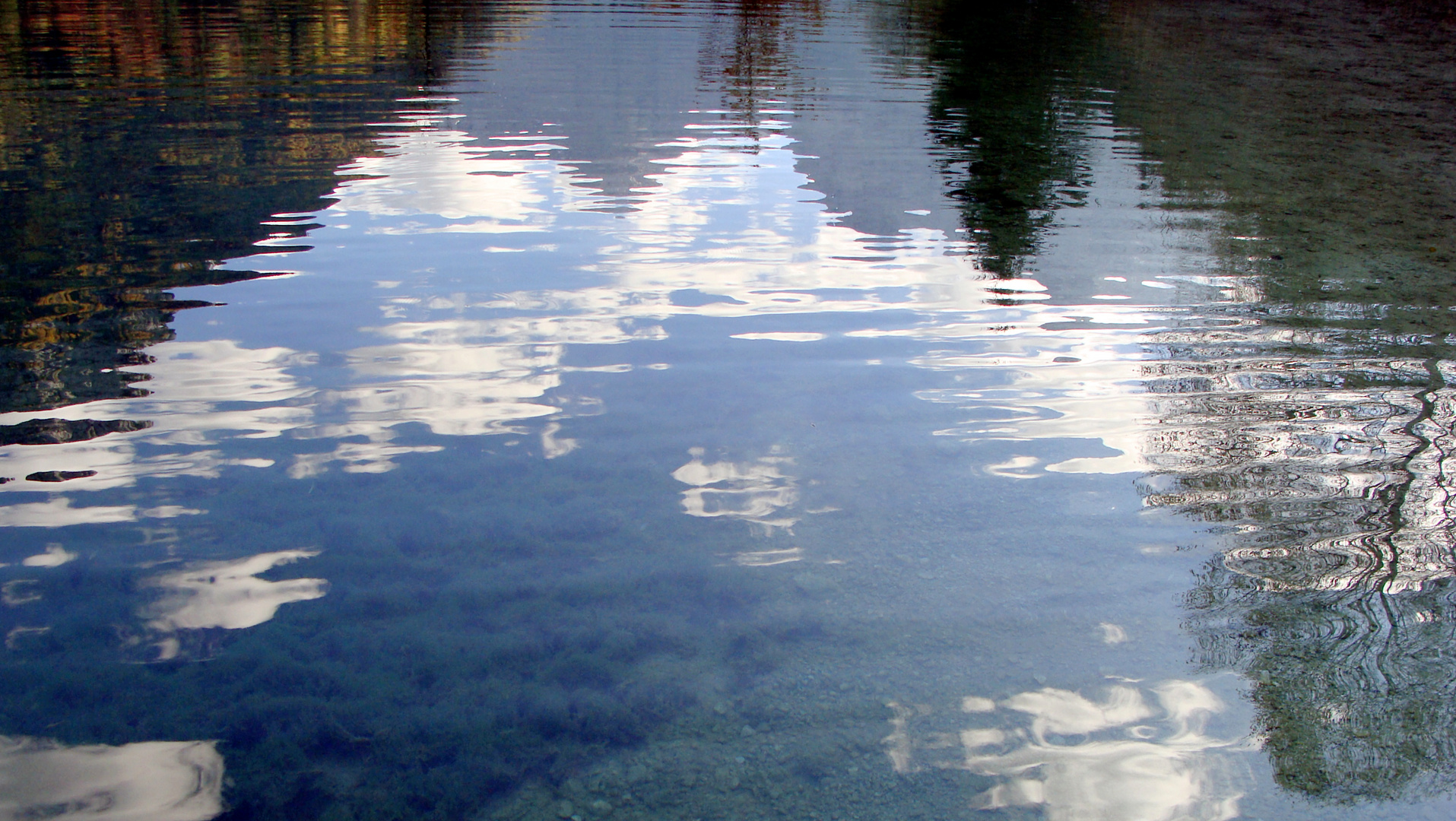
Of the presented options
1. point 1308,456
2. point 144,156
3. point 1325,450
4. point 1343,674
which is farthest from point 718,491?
point 144,156

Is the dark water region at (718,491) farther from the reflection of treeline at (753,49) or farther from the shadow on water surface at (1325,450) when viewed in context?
the reflection of treeline at (753,49)

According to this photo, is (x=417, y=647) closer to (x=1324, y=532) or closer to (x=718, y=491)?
(x=718, y=491)

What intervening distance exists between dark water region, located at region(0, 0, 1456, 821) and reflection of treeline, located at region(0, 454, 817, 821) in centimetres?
2

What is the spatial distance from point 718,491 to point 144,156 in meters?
10.9

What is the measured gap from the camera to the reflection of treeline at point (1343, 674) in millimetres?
3512

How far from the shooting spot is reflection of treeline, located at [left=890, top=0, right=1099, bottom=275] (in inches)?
432

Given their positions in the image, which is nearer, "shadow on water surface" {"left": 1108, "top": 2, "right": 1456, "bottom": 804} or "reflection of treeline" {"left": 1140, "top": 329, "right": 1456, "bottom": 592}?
"shadow on water surface" {"left": 1108, "top": 2, "right": 1456, "bottom": 804}

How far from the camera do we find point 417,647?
13.3 feet

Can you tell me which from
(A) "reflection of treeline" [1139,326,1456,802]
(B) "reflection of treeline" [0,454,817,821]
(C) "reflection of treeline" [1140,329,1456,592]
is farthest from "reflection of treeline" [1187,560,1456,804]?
(B) "reflection of treeline" [0,454,817,821]

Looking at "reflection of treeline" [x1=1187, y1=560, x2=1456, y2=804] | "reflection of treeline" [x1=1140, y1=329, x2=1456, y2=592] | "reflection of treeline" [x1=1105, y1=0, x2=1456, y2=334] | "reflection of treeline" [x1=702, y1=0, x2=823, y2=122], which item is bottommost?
"reflection of treeline" [x1=1187, y1=560, x2=1456, y2=804]

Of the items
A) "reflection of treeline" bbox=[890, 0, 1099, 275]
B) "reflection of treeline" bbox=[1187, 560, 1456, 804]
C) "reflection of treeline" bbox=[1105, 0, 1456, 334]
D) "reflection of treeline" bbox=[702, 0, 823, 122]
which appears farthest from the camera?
"reflection of treeline" bbox=[702, 0, 823, 122]

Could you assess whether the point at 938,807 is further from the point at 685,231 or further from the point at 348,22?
the point at 348,22

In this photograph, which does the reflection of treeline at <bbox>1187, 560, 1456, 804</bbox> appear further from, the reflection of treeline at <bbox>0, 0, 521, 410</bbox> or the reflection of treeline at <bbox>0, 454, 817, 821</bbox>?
the reflection of treeline at <bbox>0, 0, 521, 410</bbox>

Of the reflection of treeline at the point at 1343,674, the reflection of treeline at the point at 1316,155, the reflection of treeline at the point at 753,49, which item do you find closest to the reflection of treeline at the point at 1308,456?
the reflection of treeline at the point at 1343,674
